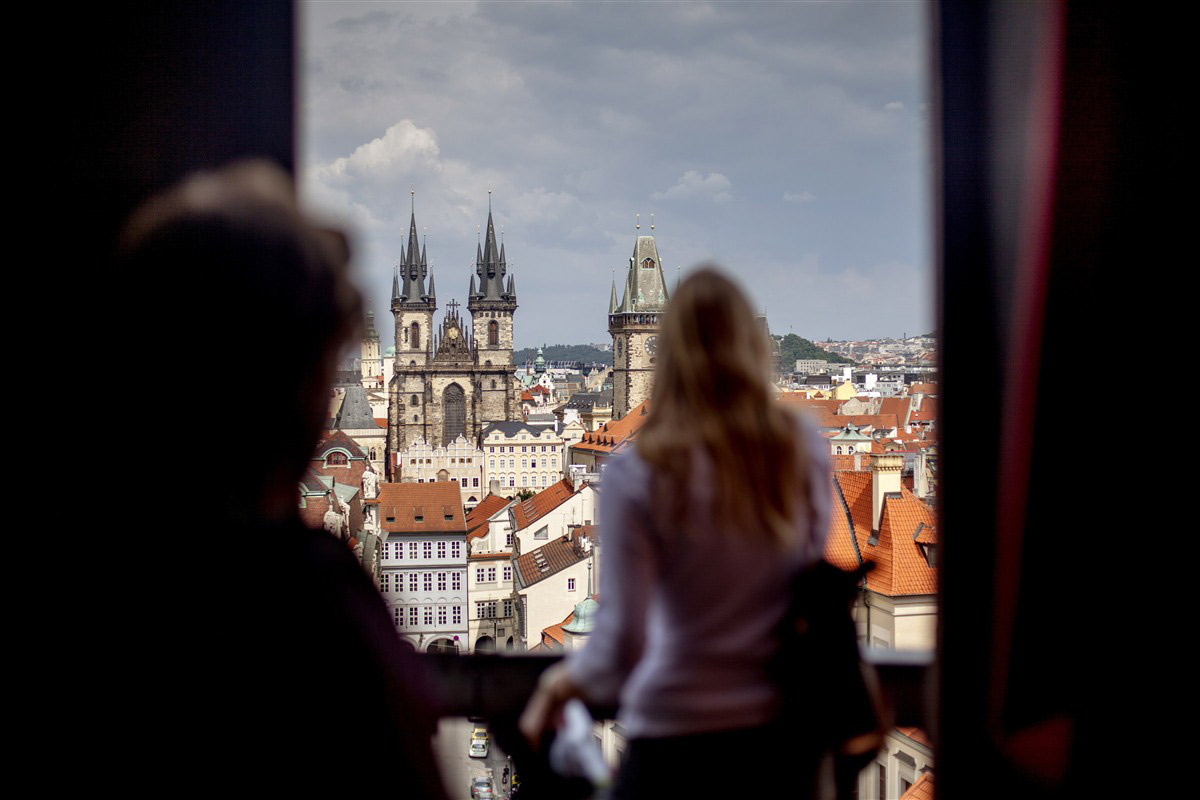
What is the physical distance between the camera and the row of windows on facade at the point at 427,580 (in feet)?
35.7

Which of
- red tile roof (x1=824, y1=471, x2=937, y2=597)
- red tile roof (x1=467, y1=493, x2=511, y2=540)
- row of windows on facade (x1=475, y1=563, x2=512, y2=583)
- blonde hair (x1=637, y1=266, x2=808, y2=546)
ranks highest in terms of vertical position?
blonde hair (x1=637, y1=266, x2=808, y2=546)

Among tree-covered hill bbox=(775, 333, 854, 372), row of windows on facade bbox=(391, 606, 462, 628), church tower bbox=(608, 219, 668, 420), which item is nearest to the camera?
tree-covered hill bbox=(775, 333, 854, 372)

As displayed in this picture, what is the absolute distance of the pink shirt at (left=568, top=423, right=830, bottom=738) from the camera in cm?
84

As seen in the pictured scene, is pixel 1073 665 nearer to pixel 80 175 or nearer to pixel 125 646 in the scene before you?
pixel 125 646

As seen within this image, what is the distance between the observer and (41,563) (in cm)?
73

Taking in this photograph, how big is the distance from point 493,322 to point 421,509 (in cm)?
2617

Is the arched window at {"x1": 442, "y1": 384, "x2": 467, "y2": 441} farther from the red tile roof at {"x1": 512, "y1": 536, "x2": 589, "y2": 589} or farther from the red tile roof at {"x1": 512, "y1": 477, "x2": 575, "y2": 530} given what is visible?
the red tile roof at {"x1": 512, "y1": 536, "x2": 589, "y2": 589}

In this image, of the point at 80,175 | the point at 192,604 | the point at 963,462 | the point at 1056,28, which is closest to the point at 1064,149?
the point at 1056,28

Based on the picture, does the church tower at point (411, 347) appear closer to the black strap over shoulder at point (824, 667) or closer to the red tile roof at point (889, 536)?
the red tile roof at point (889, 536)

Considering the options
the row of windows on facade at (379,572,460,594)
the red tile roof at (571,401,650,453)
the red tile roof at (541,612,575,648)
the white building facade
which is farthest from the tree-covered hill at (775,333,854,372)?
the red tile roof at (571,401,650,453)

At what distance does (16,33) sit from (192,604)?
935 mm

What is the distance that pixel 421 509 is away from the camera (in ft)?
48.2

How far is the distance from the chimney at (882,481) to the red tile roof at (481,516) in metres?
9.27

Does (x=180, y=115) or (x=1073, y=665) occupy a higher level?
(x=180, y=115)
